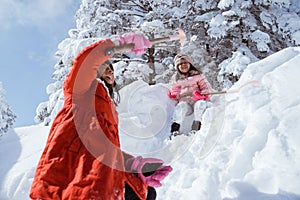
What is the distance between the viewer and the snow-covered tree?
1584cm

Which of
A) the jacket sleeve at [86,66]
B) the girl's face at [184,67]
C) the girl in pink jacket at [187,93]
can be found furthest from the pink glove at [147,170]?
the girl's face at [184,67]

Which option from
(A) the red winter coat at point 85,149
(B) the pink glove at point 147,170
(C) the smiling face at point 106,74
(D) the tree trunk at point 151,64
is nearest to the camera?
(A) the red winter coat at point 85,149

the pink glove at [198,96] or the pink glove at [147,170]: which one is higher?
the pink glove at [147,170]

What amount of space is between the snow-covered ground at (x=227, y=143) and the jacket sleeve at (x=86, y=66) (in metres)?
1.42

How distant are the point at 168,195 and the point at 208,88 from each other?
3.03m

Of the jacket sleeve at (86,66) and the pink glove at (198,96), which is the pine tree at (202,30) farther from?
the jacket sleeve at (86,66)

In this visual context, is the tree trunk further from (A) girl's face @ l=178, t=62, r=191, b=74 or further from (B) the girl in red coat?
(B) the girl in red coat

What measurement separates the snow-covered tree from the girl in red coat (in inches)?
609

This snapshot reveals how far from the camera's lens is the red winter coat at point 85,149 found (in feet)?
5.66

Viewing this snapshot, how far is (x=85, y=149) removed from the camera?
1.83 metres

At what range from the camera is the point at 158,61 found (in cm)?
1131

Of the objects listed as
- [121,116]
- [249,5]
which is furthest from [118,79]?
[249,5]

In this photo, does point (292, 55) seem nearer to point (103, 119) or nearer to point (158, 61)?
point (103, 119)

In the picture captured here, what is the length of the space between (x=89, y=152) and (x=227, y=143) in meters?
1.92
